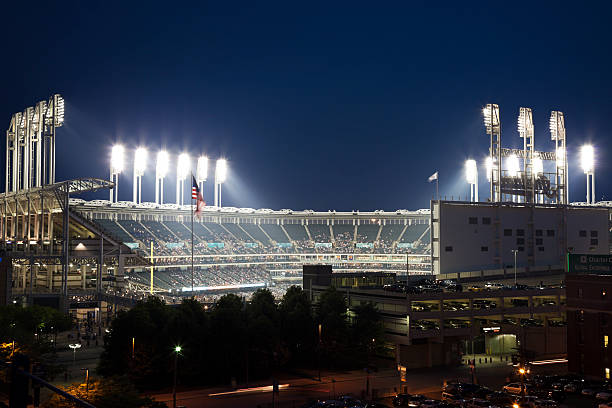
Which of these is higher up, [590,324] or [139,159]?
[139,159]

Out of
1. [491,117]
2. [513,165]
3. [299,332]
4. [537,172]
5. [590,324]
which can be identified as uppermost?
[491,117]

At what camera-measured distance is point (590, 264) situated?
48.8 metres

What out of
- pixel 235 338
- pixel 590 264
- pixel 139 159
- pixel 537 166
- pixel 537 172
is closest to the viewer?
pixel 235 338

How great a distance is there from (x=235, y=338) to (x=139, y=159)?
67126mm

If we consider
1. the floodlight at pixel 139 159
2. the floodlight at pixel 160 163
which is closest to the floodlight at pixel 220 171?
the floodlight at pixel 160 163

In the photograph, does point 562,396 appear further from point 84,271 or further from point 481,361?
point 84,271

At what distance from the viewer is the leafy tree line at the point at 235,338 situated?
4166cm

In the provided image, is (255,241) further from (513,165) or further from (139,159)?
(513,165)

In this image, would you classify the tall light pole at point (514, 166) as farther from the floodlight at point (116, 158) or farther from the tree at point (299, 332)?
the floodlight at point (116, 158)

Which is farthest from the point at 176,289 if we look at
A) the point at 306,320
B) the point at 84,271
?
the point at 306,320

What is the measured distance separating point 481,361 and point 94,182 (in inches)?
1789

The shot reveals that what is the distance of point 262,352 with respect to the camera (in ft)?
149

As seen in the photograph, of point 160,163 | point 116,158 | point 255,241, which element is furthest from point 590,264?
point 255,241

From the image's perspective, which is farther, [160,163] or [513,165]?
[160,163]
